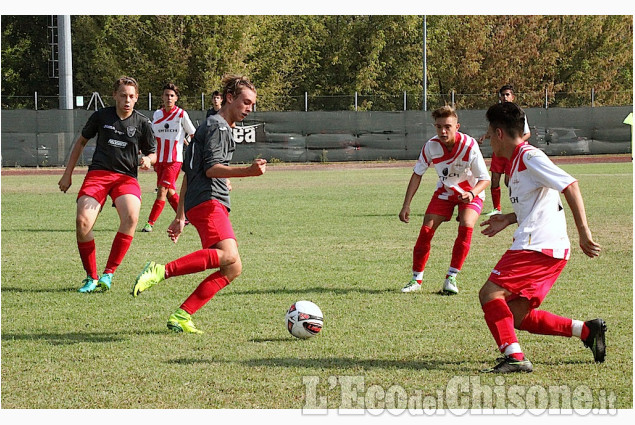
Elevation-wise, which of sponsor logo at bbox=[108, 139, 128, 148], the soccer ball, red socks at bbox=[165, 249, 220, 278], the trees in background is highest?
the trees in background

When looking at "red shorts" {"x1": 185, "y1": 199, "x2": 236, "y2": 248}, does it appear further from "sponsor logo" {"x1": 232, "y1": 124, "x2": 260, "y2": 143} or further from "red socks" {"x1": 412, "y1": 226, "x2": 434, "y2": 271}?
"sponsor logo" {"x1": 232, "y1": 124, "x2": 260, "y2": 143}

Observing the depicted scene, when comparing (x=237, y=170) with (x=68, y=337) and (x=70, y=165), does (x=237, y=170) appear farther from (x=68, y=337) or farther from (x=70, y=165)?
(x=70, y=165)

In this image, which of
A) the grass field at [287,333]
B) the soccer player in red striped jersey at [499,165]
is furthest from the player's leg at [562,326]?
the soccer player in red striped jersey at [499,165]

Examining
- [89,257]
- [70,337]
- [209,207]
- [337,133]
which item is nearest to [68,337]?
[70,337]

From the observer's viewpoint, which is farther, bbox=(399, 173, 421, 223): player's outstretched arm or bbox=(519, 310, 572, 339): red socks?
bbox=(399, 173, 421, 223): player's outstretched arm

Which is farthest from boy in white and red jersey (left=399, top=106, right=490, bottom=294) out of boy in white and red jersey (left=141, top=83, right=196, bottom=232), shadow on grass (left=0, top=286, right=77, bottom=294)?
boy in white and red jersey (left=141, top=83, right=196, bottom=232)

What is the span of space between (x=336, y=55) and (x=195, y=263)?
38629mm

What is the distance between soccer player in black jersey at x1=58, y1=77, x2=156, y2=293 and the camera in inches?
316

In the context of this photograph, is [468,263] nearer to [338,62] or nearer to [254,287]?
[254,287]

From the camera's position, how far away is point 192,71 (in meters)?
37.3

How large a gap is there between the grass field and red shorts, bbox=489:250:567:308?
456mm

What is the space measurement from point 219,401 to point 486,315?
5.36 feet

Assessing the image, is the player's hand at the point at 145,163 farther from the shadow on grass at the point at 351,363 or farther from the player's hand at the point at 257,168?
the shadow on grass at the point at 351,363

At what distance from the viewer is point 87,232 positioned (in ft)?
26.3
